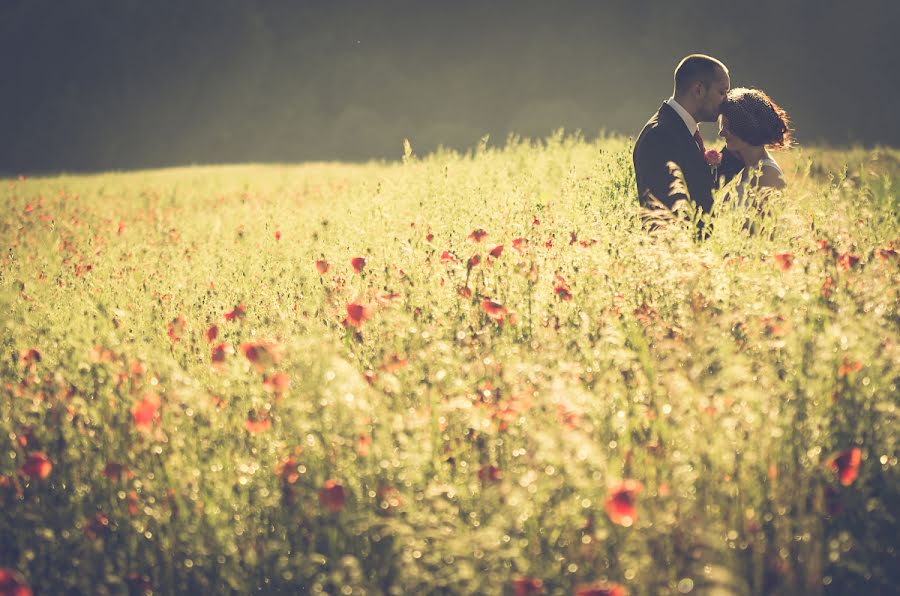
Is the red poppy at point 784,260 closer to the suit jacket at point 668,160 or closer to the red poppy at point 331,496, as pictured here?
the red poppy at point 331,496

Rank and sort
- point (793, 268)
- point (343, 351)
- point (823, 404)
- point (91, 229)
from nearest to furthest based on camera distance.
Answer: point (823, 404) → point (793, 268) → point (343, 351) → point (91, 229)

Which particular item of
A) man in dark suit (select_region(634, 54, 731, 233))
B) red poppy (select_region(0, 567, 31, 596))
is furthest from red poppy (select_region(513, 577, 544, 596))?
man in dark suit (select_region(634, 54, 731, 233))

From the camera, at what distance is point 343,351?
2896mm

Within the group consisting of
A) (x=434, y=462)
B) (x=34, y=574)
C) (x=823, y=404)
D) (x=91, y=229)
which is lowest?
(x=34, y=574)

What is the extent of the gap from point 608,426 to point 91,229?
5689 millimetres

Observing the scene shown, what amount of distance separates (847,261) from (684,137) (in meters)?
2.04

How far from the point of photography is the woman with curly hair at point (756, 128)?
4.62 metres

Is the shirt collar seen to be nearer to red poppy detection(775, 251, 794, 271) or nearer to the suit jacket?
the suit jacket

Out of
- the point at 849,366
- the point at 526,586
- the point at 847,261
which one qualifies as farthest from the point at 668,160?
the point at 526,586

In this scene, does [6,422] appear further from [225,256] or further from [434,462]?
[225,256]

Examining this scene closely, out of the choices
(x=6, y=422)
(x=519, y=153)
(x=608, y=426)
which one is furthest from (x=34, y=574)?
(x=519, y=153)

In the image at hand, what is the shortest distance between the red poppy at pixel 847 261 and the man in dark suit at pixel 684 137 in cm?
170

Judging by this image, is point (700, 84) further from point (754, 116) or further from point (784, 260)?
point (784, 260)

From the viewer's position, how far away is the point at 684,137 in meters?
4.54
